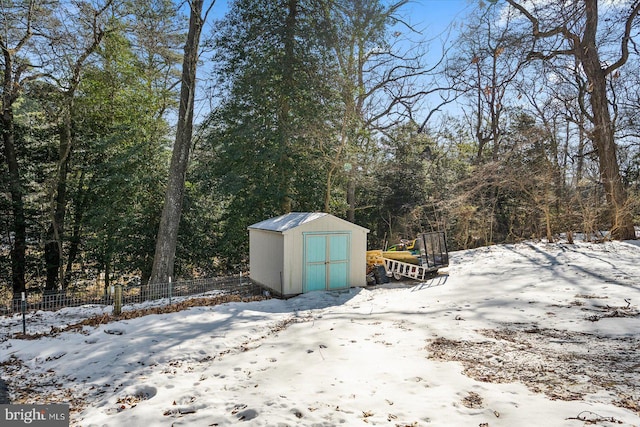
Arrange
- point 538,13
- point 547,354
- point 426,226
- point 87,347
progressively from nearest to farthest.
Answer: point 547,354 < point 87,347 < point 538,13 < point 426,226

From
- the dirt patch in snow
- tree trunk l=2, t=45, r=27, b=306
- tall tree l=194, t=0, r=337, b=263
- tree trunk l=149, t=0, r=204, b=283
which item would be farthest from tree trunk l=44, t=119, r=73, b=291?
the dirt patch in snow

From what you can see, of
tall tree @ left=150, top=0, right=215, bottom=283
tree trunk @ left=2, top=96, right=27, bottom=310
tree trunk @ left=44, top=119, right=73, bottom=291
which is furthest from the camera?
tree trunk @ left=44, top=119, right=73, bottom=291

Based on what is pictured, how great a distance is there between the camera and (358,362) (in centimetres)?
477

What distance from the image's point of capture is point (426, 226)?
2030cm

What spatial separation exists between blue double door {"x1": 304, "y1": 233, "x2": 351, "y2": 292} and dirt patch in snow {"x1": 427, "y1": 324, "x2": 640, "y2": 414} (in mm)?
4861

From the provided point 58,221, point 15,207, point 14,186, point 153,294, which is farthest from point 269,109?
point 15,207

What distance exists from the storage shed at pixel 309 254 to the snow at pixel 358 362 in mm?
1213

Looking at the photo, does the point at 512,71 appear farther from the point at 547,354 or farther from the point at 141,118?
the point at 141,118

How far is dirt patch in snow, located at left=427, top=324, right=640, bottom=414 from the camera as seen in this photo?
12.4 feet

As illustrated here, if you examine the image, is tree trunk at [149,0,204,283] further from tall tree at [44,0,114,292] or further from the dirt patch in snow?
the dirt patch in snow

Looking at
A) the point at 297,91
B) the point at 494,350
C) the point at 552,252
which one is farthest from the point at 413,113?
the point at 494,350

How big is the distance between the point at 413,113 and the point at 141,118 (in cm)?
1432

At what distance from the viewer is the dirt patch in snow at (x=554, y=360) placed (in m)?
3.78

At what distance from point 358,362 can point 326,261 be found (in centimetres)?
568
